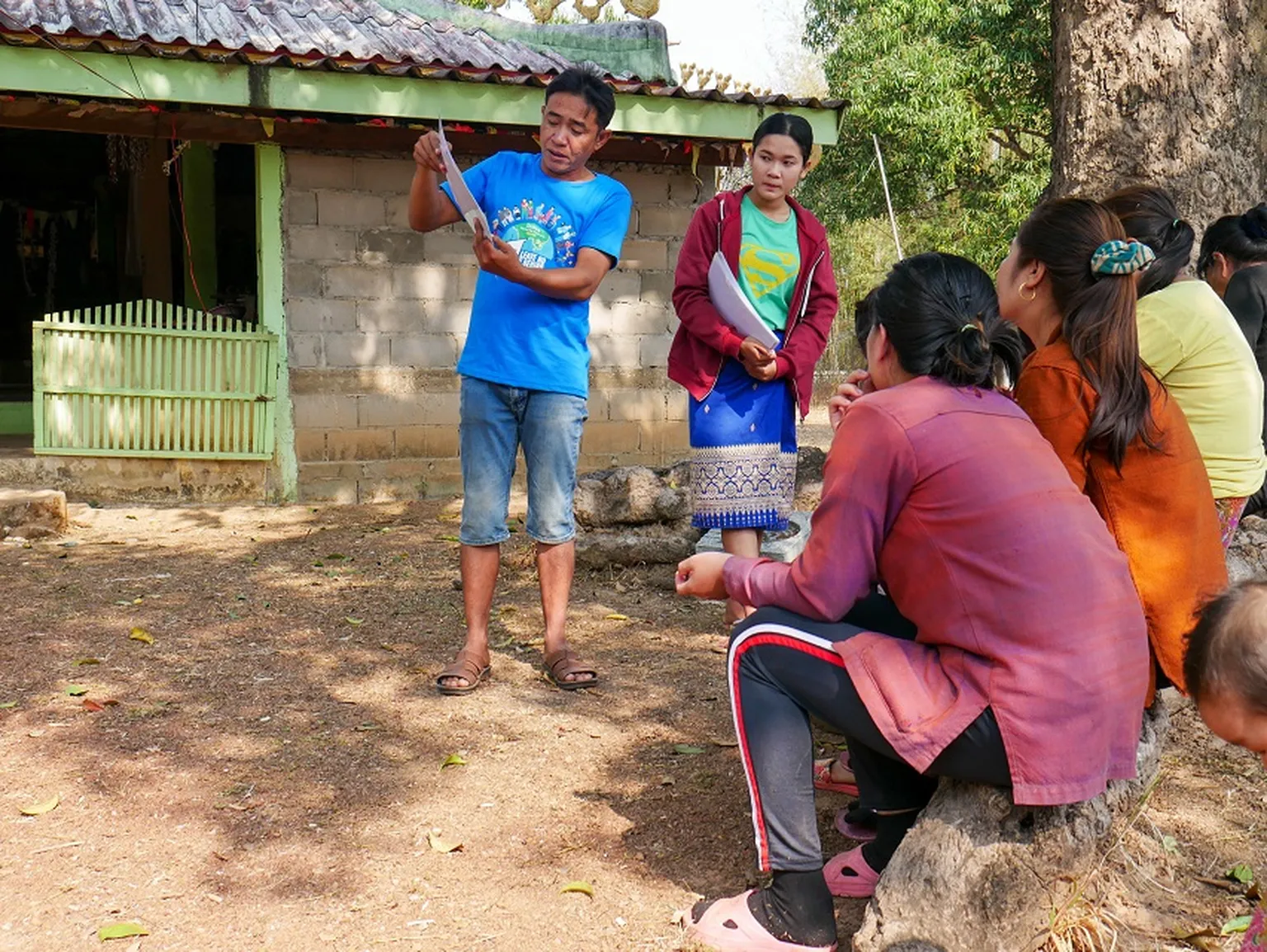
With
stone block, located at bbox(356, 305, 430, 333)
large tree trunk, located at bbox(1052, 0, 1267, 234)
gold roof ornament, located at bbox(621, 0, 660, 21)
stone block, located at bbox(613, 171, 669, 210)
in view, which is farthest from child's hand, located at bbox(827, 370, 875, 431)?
gold roof ornament, located at bbox(621, 0, 660, 21)

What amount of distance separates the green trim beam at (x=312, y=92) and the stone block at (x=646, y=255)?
0.92 m

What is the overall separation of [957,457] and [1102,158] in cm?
358

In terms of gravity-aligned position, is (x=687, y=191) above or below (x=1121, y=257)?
above

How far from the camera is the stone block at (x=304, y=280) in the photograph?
8.66 m

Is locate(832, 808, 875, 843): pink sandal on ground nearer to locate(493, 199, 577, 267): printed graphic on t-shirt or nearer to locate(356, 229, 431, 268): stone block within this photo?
locate(493, 199, 577, 267): printed graphic on t-shirt

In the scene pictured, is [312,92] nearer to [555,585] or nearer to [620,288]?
[620,288]

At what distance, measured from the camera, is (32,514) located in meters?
7.41

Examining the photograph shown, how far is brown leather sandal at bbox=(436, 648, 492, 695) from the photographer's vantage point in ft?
14.6

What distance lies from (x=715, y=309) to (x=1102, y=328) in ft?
6.72

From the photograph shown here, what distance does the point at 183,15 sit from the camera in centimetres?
934

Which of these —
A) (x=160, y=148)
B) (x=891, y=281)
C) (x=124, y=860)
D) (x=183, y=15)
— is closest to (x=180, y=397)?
(x=183, y=15)

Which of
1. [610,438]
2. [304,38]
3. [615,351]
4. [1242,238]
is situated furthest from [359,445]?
[1242,238]

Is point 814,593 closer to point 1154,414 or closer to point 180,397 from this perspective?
point 1154,414

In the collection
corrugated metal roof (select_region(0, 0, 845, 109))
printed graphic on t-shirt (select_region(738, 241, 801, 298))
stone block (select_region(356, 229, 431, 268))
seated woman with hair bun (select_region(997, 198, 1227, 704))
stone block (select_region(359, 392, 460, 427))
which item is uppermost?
corrugated metal roof (select_region(0, 0, 845, 109))
